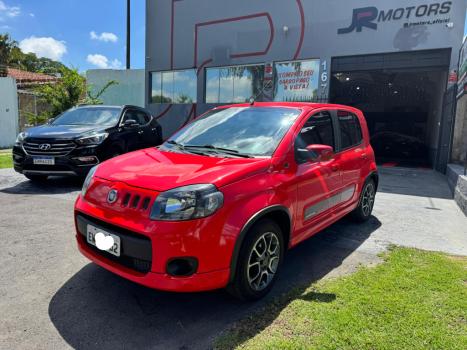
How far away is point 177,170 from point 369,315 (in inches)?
74.4

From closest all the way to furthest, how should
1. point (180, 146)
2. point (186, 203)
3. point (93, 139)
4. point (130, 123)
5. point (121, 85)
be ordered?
point (186, 203) → point (180, 146) → point (93, 139) → point (130, 123) → point (121, 85)

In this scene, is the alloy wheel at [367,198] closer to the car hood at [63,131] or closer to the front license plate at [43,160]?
the car hood at [63,131]

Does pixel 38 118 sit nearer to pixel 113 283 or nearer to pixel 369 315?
pixel 113 283

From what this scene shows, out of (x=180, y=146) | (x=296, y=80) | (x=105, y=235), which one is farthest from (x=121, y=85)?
(x=105, y=235)

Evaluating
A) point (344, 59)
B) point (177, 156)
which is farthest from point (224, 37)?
point (177, 156)

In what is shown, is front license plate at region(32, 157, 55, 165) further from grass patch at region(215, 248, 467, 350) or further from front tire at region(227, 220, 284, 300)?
grass patch at region(215, 248, 467, 350)

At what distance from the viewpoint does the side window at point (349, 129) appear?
4.46 metres

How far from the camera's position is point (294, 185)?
3.23 metres

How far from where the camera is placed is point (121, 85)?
837 inches

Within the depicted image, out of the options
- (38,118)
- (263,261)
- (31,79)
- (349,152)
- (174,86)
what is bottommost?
(263,261)

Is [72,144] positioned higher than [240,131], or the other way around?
[240,131]

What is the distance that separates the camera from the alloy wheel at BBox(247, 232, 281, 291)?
2.89 metres

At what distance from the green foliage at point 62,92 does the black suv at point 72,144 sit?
9853 mm

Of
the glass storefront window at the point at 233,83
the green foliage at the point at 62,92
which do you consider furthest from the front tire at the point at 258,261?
the green foliage at the point at 62,92
